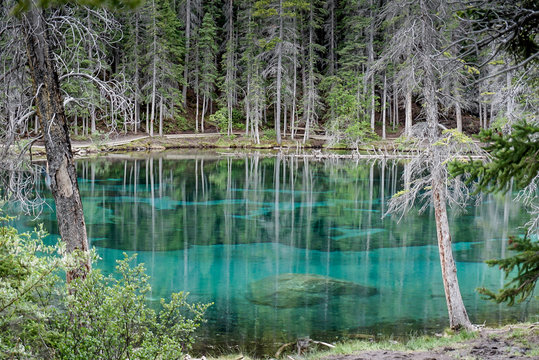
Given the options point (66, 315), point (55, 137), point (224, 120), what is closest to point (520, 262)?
point (66, 315)

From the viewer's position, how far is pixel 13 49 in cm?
704

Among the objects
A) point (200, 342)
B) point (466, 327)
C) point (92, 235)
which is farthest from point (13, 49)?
point (92, 235)

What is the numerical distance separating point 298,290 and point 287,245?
14.0 feet

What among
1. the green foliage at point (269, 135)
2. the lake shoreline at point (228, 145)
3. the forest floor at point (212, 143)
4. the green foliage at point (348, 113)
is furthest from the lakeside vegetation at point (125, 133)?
the green foliage at point (269, 135)

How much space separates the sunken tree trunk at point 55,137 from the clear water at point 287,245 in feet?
11.3

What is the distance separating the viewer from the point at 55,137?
686 cm

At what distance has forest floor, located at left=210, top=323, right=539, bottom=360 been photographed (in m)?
6.31

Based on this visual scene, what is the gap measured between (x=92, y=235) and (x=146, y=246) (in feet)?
7.16

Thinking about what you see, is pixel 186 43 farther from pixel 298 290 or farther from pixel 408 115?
pixel 298 290

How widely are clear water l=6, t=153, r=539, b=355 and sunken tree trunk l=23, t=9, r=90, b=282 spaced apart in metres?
3.44

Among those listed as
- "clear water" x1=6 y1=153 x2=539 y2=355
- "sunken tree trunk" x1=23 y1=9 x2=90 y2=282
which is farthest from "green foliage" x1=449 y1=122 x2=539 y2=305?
"clear water" x1=6 y1=153 x2=539 y2=355

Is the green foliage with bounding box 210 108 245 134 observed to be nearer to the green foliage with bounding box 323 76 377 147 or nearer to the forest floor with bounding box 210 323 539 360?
the green foliage with bounding box 323 76 377 147

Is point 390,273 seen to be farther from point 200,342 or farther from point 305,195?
point 305,195

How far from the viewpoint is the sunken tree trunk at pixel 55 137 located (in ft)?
22.2
